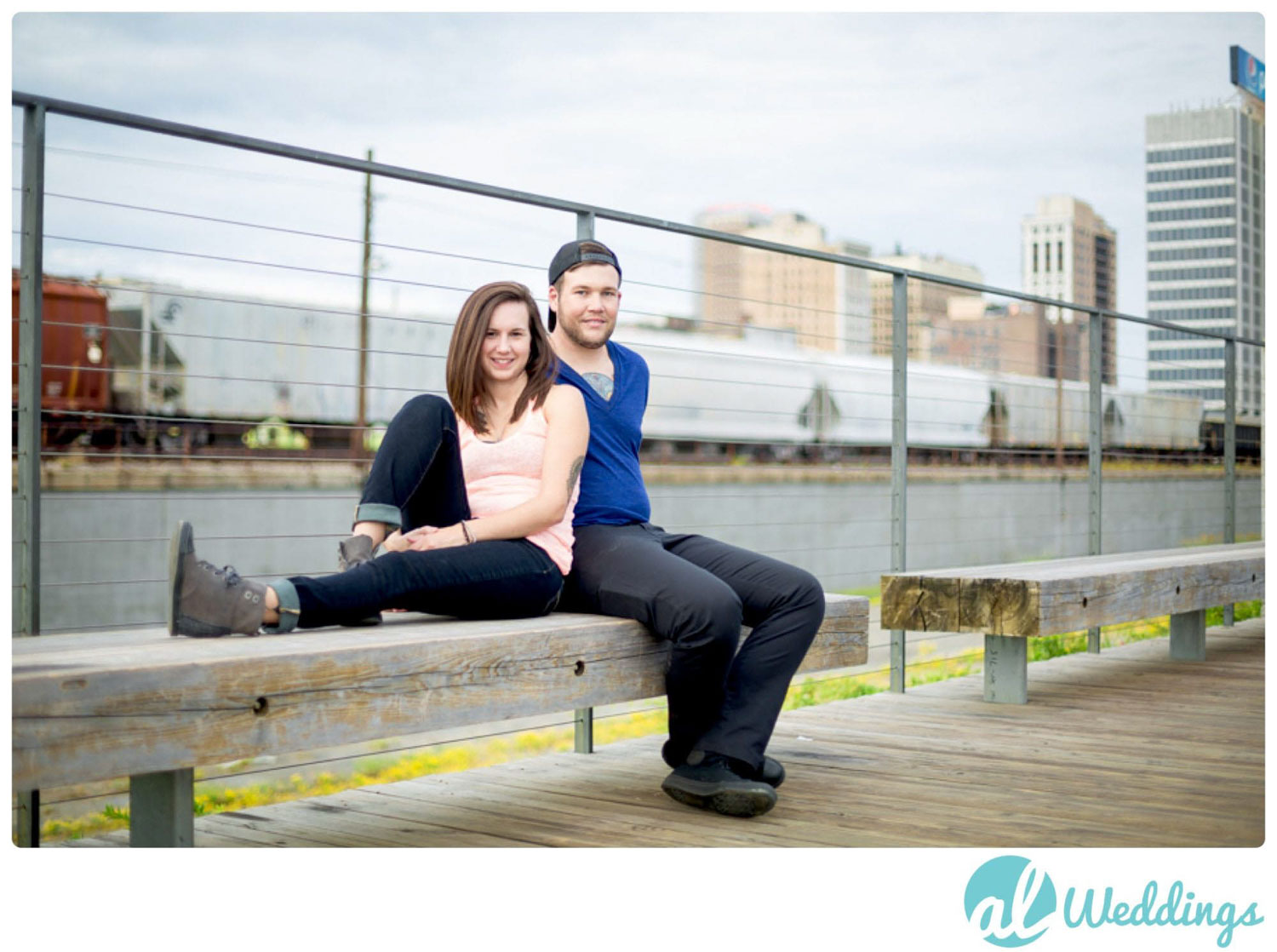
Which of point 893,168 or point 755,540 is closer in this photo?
point 755,540

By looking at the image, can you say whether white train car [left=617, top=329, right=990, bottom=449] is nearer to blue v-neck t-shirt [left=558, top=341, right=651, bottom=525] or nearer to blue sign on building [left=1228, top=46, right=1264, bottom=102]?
blue sign on building [left=1228, top=46, right=1264, bottom=102]

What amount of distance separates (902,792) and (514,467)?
92cm

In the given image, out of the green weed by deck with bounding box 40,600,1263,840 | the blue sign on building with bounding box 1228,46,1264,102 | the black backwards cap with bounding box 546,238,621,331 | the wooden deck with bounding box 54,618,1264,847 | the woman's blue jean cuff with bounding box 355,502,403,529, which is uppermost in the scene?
the blue sign on building with bounding box 1228,46,1264,102

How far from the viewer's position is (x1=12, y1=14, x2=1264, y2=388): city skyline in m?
2.56

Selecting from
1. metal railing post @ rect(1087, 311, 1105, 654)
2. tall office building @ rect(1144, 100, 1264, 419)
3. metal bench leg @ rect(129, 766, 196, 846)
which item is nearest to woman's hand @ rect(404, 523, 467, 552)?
metal bench leg @ rect(129, 766, 196, 846)

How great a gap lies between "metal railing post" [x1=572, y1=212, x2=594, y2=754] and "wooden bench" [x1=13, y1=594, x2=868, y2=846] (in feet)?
1.98

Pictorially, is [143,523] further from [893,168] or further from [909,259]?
[909,259]

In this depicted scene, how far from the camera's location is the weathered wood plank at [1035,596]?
114 inches

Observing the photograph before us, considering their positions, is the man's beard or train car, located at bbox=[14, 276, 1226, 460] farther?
train car, located at bbox=[14, 276, 1226, 460]

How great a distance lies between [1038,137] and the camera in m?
38.1

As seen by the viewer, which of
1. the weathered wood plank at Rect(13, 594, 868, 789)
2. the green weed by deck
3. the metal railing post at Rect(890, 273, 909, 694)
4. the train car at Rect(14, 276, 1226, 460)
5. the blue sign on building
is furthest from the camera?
the train car at Rect(14, 276, 1226, 460)

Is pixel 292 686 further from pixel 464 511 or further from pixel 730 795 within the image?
pixel 730 795
